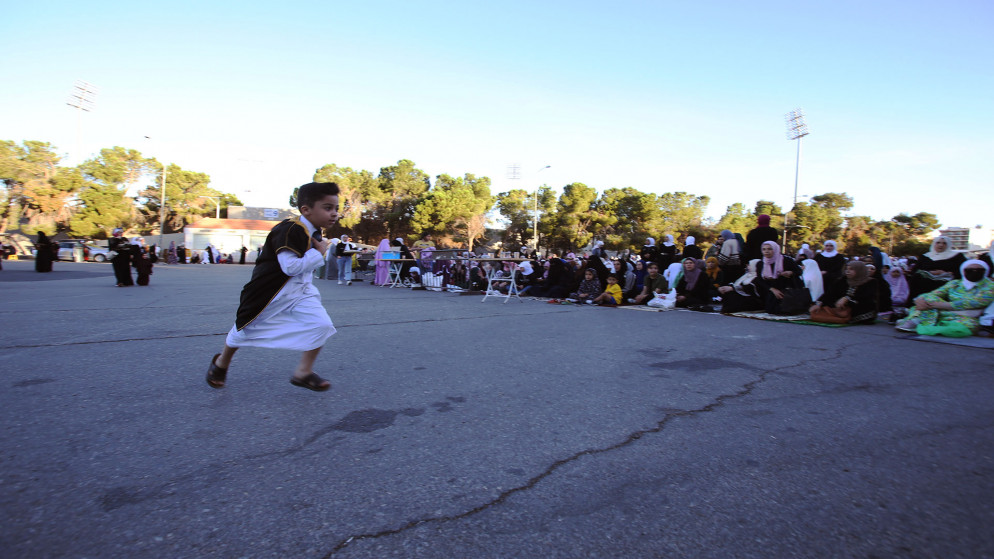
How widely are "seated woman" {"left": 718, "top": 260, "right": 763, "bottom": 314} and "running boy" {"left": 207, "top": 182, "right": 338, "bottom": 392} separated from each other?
7997 mm

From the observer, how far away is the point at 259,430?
2762 millimetres

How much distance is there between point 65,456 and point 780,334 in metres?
7.16

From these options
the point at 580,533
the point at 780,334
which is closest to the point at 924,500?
the point at 580,533

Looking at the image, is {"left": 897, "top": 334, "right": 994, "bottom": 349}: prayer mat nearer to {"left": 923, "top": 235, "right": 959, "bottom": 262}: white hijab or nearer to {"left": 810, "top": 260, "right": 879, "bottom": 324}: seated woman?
{"left": 810, "top": 260, "right": 879, "bottom": 324}: seated woman

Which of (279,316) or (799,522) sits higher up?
(279,316)

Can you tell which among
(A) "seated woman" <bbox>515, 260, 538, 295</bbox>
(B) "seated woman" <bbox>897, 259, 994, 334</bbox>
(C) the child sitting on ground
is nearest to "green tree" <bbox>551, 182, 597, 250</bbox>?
(A) "seated woman" <bbox>515, 260, 538, 295</bbox>

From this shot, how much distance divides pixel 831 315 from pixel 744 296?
1.62m

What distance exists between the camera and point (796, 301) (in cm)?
862

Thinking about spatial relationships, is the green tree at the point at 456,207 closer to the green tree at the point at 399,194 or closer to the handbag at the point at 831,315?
the green tree at the point at 399,194

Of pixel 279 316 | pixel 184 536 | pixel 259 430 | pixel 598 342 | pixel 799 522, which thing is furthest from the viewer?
pixel 598 342

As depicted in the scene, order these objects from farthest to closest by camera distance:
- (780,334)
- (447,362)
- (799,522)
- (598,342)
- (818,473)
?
(780,334), (598,342), (447,362), (818,473), (799,522)

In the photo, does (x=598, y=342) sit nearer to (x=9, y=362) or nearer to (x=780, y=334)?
(x=780, y=334)

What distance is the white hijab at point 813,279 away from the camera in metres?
8.71

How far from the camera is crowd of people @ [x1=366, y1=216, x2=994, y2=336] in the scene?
6.89 m
